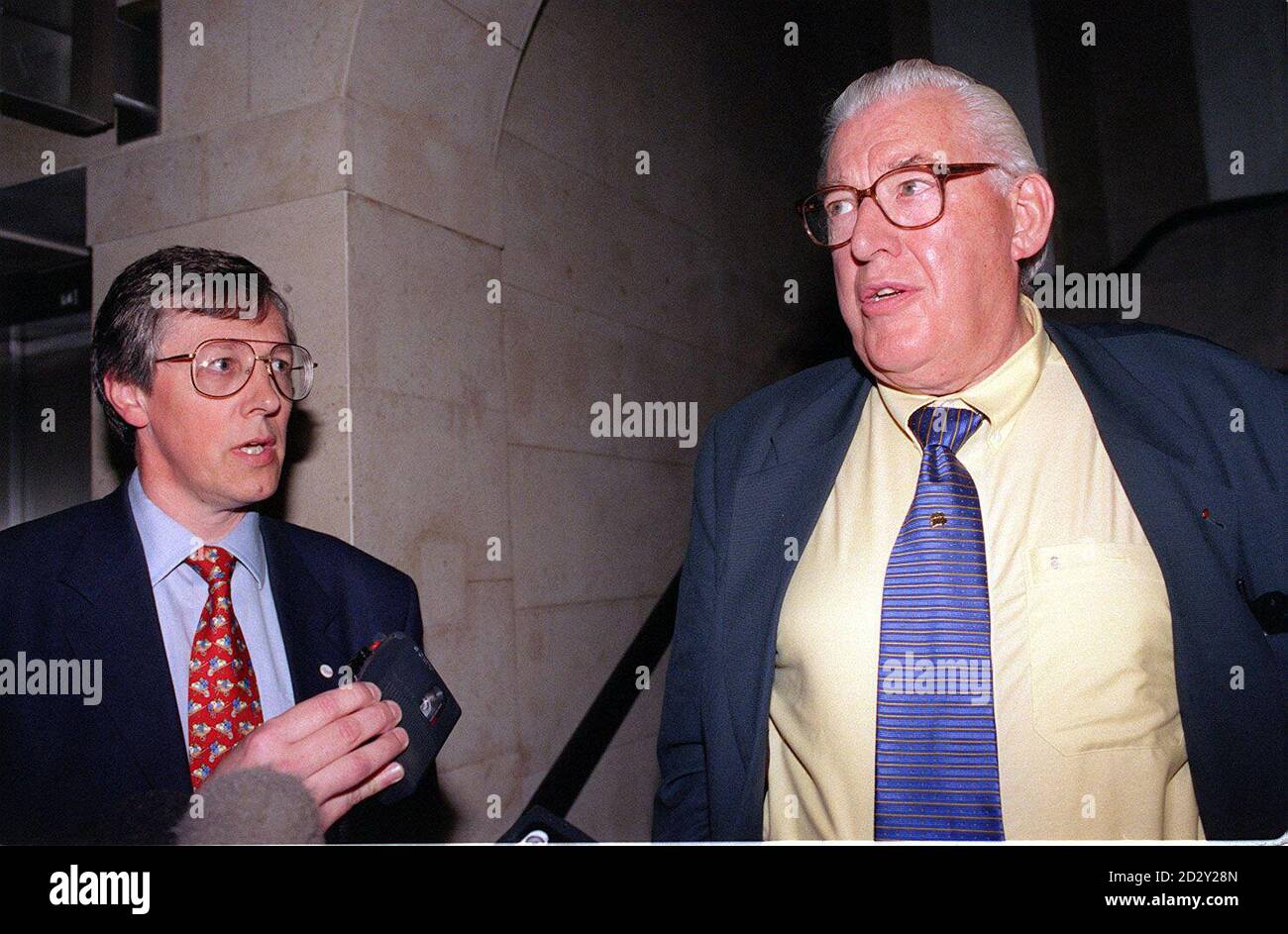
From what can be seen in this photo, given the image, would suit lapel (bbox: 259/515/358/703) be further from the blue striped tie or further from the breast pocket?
the breast pocket

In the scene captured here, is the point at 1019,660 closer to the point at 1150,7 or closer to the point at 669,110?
the point at 669,110

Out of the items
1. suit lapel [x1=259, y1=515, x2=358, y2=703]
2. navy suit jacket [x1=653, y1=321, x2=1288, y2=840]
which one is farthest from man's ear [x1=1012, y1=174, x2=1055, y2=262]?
suit lapel [x1=259, y1=515, x2=358, y2=703]

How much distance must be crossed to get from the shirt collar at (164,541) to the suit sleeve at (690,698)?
64 cm

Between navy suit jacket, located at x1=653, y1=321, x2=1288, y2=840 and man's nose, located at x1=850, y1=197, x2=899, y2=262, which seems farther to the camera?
man's nose, located at x1=850, y1=197, x2=899, y2=262

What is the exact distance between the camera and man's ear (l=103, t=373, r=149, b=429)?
4.22ft

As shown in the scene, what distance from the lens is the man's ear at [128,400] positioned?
1.29m

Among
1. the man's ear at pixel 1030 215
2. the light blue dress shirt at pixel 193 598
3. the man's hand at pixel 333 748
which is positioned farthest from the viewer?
the man's ear at pixel 1030 215

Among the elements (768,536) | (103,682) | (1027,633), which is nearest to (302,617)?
(103,682)

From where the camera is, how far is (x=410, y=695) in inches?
47.4

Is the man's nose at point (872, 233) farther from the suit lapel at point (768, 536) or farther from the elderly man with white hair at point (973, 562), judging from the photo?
the suit lapel at point (768, 536)

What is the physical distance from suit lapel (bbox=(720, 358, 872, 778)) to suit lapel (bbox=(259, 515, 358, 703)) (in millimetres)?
582

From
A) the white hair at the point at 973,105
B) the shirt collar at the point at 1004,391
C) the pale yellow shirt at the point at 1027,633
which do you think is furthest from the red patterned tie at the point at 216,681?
the white hair at the point at 973,105

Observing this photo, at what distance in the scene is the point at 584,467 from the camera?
107 inches
